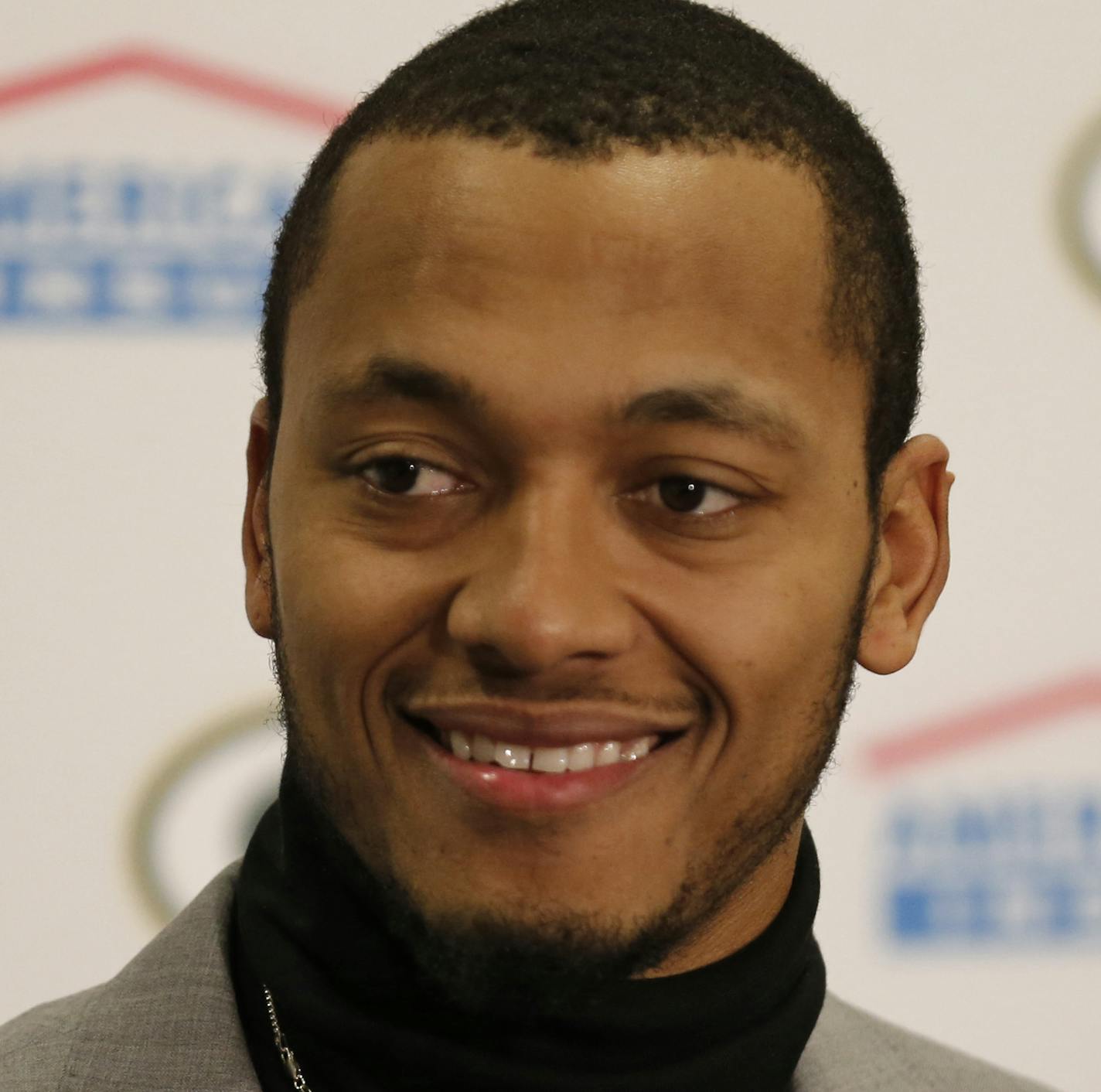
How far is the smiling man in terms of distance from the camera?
123cm

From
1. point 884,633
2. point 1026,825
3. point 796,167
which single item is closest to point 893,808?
point 1026,825

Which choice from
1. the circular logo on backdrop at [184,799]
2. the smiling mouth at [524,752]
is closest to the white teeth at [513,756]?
the smiling mouth at [524,752]

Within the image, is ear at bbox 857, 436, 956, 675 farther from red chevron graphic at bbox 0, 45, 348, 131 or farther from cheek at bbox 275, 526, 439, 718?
red chevron graphic at bbox 0, 45, 348, 131

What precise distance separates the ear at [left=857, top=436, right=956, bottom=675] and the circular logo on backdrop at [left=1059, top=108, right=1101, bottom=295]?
710mm

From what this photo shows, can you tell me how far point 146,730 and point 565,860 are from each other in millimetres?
928

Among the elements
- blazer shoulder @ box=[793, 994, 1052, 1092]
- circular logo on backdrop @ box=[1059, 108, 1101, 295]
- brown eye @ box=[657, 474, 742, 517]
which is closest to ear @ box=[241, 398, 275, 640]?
brown eye @ box=[657, 474, 742, 517]

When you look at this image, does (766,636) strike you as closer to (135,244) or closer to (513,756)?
(513,756)

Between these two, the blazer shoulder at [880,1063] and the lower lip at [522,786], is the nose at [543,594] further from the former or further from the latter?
the blazer shoulder at [880,1063]

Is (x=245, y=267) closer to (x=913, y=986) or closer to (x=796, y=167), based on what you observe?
(x=796, y=167)

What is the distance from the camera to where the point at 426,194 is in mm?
1289

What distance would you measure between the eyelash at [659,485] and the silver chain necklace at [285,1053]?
0.42 meters

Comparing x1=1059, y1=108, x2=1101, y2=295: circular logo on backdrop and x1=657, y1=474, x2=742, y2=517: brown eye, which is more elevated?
x1=1059, y1=108, x2=1101, y2=295: circular logo on backdrop

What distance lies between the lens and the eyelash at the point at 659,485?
4.16 ft

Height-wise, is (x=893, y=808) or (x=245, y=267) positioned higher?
(x=245, y=267)
